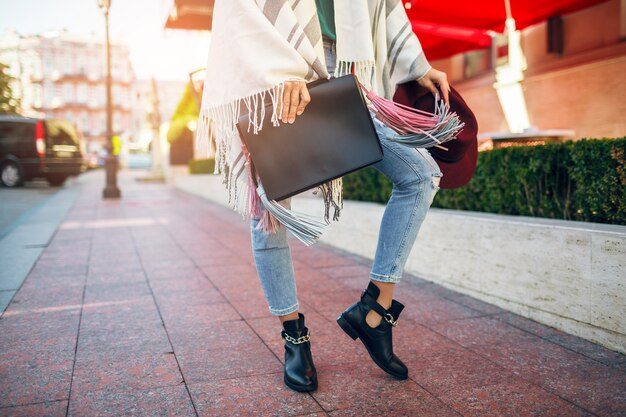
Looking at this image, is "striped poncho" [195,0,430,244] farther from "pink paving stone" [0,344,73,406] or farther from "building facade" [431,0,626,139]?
"building facade" [431,0,626,139]

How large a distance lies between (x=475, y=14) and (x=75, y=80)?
79.0 metres

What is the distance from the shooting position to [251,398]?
1.97 m

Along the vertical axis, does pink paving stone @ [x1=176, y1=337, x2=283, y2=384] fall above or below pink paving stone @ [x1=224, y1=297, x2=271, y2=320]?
below

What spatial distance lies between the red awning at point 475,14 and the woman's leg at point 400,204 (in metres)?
3.52

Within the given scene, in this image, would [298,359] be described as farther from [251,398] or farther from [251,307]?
[251,307]

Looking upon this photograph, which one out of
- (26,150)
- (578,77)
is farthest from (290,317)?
(26,150)

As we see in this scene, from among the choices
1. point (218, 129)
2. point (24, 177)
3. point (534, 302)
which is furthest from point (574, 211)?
point (24, 177)

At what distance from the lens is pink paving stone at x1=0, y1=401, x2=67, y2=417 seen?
6.02 feet

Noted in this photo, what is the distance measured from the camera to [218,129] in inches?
77.6

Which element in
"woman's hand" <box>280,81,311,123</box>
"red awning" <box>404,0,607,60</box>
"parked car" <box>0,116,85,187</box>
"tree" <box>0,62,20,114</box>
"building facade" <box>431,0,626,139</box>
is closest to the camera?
"woman's hand" <box>280,81,311,123</box>

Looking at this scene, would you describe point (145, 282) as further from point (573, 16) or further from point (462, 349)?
point (573, 16)

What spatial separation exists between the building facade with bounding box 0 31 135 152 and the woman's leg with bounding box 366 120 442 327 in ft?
248

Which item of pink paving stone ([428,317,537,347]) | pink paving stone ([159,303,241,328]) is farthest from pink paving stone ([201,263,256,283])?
pink paving stone ([428,317,537,347])

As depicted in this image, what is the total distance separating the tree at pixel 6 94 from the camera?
2419 centimetres
